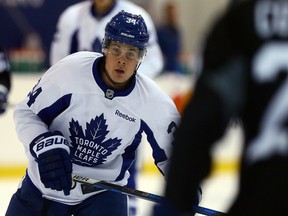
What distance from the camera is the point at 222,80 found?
A: 1.49m

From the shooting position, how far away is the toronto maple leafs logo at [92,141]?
270 centimetres

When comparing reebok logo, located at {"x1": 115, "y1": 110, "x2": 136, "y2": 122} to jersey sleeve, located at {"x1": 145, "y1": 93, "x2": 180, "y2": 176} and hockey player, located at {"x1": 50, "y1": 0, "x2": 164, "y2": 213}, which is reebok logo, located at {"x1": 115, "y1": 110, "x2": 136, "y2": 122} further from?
hockey player, located at {"x1": 50, "y1": 0, "x2": 164, "y2": 213}

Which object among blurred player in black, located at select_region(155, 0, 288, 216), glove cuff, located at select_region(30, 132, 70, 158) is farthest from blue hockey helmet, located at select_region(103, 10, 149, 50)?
blurred player in black, located at select_region(155, 0, 288, 216)

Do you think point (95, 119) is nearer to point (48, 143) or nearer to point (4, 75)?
point (48, 143)

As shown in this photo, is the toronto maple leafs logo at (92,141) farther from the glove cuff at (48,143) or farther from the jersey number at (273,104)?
the jersey number at (273,104)

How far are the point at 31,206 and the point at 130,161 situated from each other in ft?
1.15

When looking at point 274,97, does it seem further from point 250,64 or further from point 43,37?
point 43,37

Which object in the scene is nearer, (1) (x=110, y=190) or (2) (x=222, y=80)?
(2) (x=222, y=80)

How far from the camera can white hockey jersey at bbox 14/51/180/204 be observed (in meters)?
2.68

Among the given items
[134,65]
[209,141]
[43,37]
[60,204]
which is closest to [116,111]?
[134,65]

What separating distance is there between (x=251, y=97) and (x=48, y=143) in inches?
45.9

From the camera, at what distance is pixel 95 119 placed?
270 cm

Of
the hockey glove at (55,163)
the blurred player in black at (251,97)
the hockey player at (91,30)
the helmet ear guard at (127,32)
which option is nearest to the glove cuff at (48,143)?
the hockey glove at (55,163)

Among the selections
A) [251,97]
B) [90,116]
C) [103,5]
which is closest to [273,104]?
[251,97]
